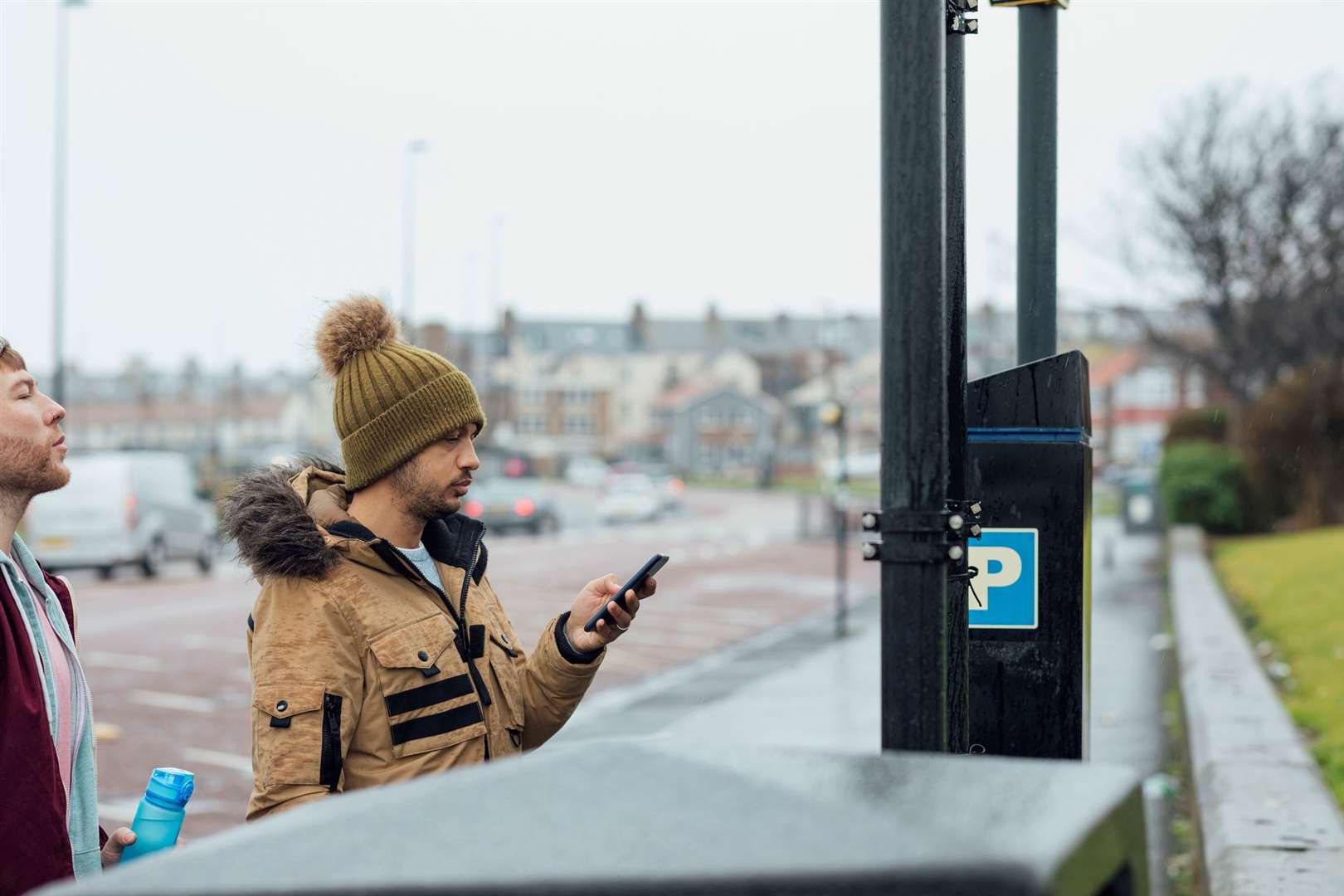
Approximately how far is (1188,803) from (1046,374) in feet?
13.0

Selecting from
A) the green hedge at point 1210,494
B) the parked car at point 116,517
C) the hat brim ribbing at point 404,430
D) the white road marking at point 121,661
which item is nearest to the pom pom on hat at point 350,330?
the hat brim ribbing at point 404,430

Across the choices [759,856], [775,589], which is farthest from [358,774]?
[775,589]

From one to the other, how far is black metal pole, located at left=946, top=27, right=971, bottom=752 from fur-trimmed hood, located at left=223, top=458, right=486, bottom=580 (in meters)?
0.99

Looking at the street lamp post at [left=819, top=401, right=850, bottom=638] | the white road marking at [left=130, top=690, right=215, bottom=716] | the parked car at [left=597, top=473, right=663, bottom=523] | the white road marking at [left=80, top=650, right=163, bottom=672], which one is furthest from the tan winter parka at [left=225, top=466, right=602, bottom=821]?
the parked car at [left=597, top=473, right=663, bottom=523]

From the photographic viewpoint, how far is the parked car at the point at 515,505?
35.2m

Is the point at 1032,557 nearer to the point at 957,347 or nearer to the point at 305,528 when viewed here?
the point at 957,347

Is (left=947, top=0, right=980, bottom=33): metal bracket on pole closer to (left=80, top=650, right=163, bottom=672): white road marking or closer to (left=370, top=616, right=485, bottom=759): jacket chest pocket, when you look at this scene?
(left=370, top=616, right=485, bottom=759): jacket chest pocket

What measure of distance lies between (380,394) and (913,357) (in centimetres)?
123

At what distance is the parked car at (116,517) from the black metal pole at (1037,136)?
60.1ft

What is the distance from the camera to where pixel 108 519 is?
21219 millimetres

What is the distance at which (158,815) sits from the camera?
2619mm

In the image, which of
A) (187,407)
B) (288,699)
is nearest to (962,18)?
(288,699)

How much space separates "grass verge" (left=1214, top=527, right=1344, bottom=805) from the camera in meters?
7.45

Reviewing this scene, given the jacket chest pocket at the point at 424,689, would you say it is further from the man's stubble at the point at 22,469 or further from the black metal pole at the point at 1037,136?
the black metal pole at the point at 1037,136
